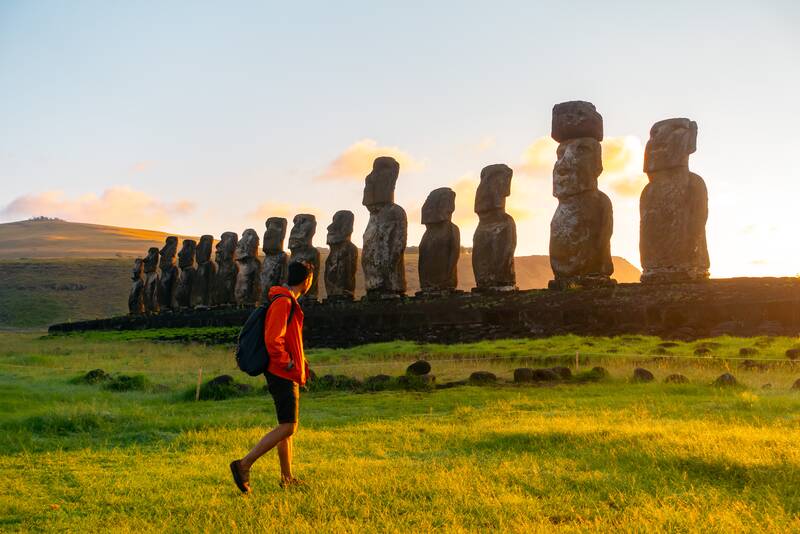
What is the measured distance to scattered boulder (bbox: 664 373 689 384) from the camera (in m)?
10.9

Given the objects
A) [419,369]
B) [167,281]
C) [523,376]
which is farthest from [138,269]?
[523,376]

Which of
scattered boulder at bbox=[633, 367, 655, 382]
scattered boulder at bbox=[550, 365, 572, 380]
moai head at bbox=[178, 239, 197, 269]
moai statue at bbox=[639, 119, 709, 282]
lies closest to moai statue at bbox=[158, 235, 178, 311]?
moai head at bbox=[178, 239, 197, 269]

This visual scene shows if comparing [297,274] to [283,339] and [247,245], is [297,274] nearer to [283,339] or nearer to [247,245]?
[283,339]

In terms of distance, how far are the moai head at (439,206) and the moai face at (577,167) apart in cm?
395

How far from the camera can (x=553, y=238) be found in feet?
59.9

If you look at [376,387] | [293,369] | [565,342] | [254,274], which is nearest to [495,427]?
[293,369]

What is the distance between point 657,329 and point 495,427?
8.57 m

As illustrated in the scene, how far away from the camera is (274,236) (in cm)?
3030

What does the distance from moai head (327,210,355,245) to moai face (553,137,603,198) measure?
8904 mm

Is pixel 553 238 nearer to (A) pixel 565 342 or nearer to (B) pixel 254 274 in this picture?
(A) pixel 565 342

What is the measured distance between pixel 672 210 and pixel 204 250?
24.5 meters

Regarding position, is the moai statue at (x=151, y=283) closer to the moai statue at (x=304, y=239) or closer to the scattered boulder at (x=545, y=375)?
the moai statue at (x=304, y=239)

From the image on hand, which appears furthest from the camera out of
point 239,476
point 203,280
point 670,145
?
point 203,280

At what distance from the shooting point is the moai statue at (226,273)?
32.8 meters
